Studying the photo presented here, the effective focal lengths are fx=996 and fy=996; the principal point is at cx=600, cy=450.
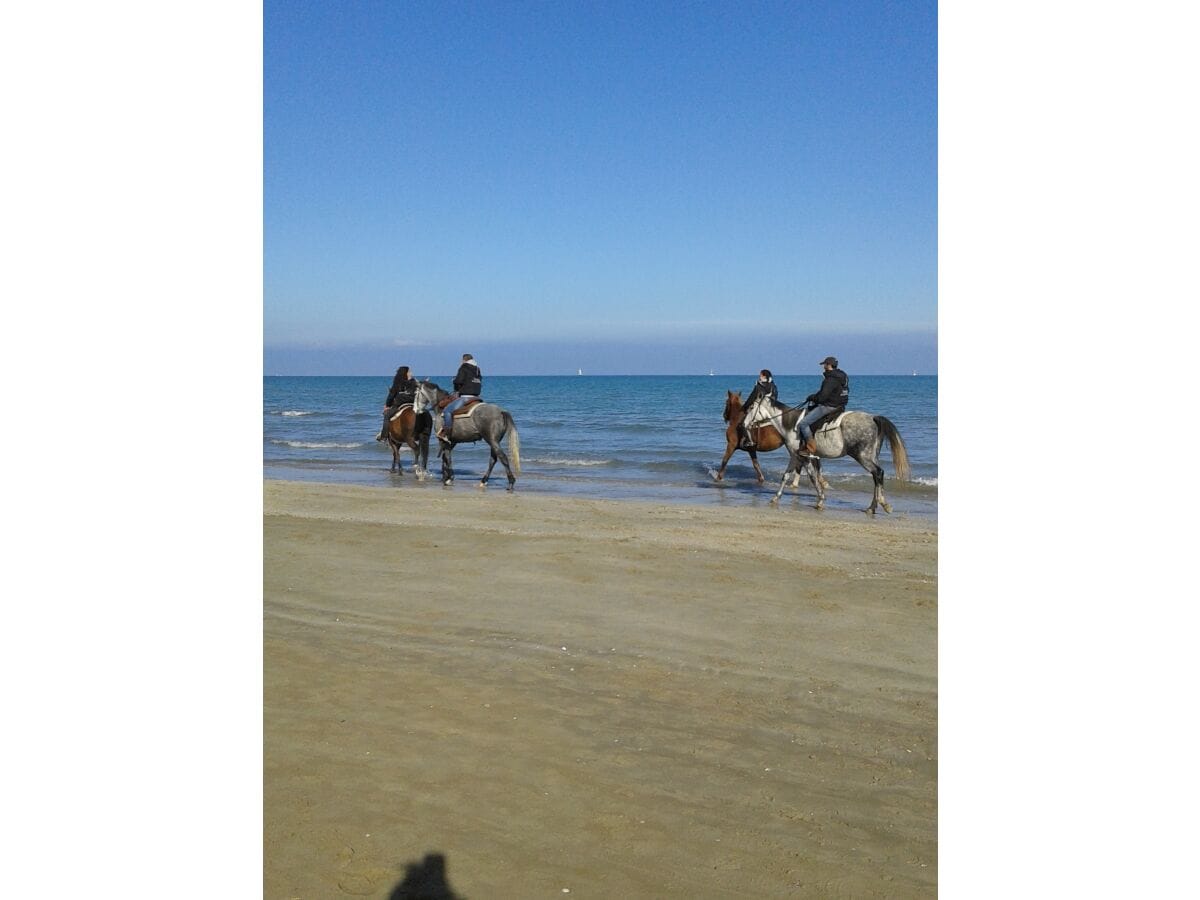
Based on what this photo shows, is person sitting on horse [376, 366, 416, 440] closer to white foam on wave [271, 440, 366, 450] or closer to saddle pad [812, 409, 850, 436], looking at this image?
saddle pad [812, 409, 850, 436]

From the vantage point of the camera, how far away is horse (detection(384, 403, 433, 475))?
17203mm

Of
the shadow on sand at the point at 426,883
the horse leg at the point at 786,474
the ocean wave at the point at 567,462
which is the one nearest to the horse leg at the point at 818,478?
the horse leg at the point at 786,474

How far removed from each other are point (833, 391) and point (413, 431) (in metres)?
7.56

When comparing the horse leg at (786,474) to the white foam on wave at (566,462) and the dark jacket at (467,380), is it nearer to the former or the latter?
the dark jacket at (467,380)

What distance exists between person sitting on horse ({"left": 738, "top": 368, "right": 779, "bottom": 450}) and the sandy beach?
6490 mm

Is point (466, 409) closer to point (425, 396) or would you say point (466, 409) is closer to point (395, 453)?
point (425, 396)

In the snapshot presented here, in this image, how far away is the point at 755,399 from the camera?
1555 cm

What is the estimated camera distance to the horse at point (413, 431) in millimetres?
17203

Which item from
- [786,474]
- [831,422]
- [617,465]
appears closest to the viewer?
[831,422]

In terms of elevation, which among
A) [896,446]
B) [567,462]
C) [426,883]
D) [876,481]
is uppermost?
[896,446]

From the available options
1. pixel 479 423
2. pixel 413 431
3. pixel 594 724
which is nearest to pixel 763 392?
pixel 479 423

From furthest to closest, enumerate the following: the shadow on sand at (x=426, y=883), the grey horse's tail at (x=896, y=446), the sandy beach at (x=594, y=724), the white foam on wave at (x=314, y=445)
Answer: the white foam on wave at (x=314, y=445)
the grey horse's tail at (x=896, y=446)
the sandy beach at (x=594, y=724)
the shadow on sand at (x=426, y=883)
